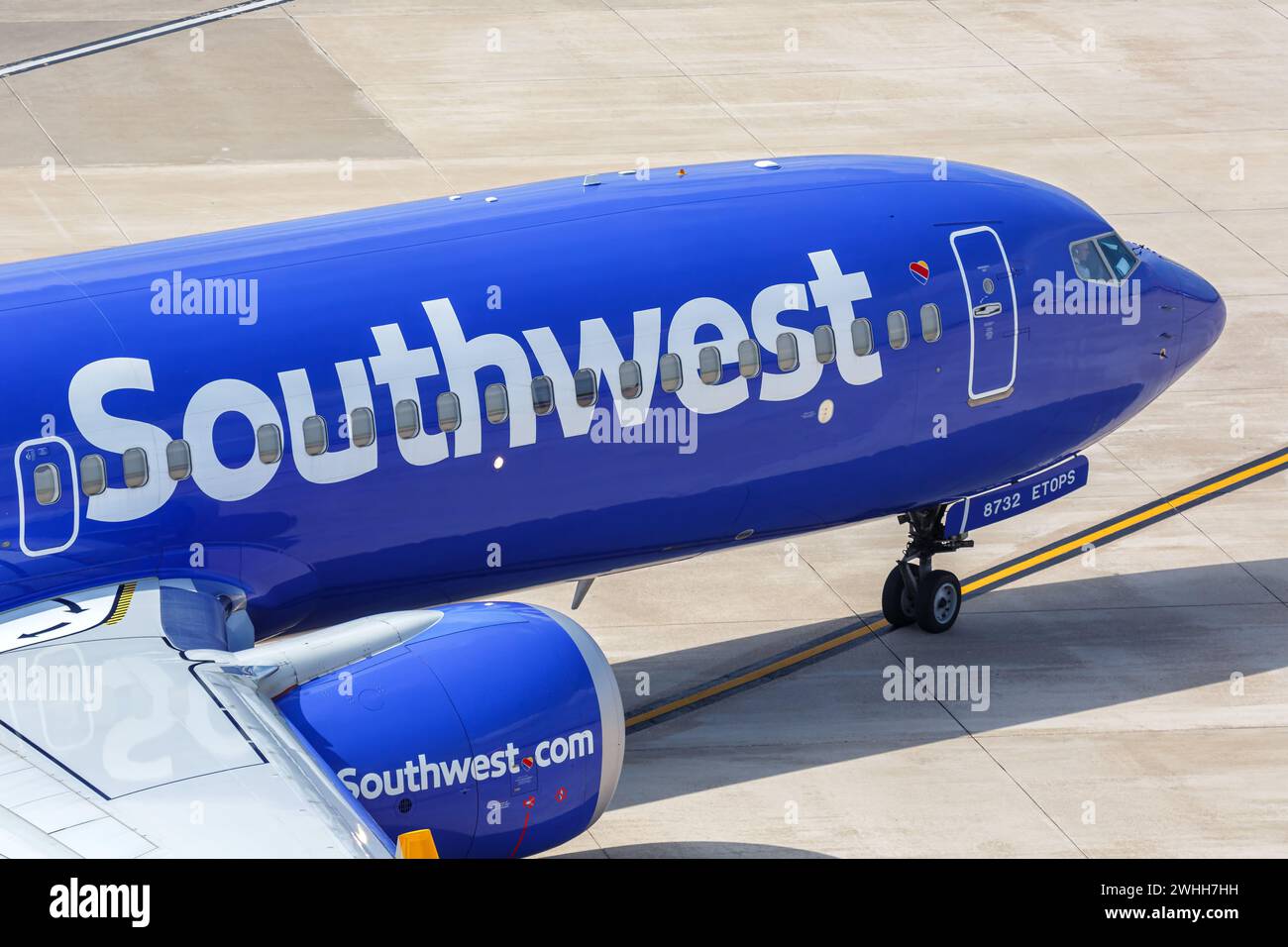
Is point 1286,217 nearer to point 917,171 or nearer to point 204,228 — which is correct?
point 917,171

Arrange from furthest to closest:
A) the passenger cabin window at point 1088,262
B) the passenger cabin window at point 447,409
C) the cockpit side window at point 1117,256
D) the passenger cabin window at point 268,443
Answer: the cockpit side window at point 1117,256
the passenger cabin window at point 1088,262
the passenger cabin window at point 447,409
the passenger cabin window at point 268,443

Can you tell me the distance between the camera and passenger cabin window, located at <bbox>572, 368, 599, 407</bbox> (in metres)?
17.6

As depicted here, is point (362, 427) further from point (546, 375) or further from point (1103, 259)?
point (1103, 259)

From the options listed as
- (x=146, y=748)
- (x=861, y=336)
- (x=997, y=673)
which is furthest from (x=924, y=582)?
(x=146, y=748)

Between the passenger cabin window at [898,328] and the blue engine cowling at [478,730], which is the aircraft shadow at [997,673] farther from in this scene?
the passenger cabin window at [898,328]

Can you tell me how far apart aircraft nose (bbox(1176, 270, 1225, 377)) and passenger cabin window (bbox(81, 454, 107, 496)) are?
38.9 ft

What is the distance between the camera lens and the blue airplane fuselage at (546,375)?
16062 millimetres

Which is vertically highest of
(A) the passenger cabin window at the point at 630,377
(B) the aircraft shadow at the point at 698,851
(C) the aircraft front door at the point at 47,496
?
(A) the passenger cabin window at the point at 630,377

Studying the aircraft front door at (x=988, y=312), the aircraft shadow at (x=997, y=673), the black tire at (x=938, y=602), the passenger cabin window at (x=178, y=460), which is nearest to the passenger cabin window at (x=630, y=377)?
the aircraft shadow at (x=997, y=673)

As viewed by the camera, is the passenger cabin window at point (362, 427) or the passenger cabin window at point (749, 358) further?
the passenger cabin window at point (749, 358)

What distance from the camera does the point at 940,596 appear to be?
69.9 ft

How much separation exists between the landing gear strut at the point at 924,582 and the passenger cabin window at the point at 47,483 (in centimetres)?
931

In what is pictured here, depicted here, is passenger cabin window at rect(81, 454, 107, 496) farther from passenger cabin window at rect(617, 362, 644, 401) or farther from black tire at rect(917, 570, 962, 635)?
black tire at rect(917, 570, 962, 635)
